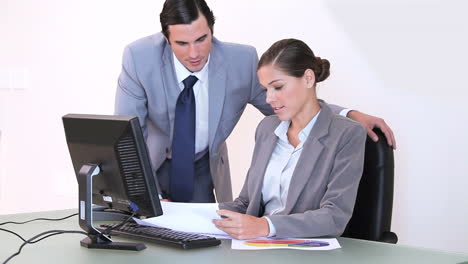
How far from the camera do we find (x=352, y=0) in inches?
131

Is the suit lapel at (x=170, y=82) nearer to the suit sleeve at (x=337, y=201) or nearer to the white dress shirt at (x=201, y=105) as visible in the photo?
the white dress shirt at (x=201, y=105)

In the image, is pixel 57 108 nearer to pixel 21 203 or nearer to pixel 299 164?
pixel 21 203

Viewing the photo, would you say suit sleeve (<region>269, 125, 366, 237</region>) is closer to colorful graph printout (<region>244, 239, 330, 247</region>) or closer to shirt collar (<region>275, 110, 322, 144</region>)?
colorful graph printout (<region>244, 239, 330, 247</region>)

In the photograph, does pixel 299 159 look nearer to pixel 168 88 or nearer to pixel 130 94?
pixel 168 88

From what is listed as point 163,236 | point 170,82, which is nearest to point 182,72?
point 170,82

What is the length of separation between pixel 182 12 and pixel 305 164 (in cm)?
71

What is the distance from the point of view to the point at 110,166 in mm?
1842

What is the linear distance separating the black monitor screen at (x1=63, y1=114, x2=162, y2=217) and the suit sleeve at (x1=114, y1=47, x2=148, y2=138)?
0.72m

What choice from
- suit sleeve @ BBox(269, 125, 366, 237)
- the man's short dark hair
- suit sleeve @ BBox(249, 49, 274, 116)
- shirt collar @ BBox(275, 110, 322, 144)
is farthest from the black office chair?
the man's short dark hair

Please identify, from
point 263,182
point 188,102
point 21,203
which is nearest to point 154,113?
point 188,102

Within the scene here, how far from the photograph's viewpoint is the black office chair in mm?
2154

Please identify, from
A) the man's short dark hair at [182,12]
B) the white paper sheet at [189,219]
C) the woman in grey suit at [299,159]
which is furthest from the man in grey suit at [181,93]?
the white paper sheet at [189,219]

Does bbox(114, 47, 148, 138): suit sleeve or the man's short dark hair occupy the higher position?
the man's short dark hair

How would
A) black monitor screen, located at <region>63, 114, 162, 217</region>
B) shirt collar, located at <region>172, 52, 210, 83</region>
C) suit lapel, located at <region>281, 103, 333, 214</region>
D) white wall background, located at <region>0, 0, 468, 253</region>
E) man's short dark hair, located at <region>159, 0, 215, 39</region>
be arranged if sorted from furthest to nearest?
white wall background, located at <region>0, 0, 468, 253</region>, shirt collar, located at <region>172, 52, 210, 83</region>, man's short dark hair, located at <region>159, 0, 215, 39</region>, suit lapel, located at <region>281, 103, 333, 214</region>, black monitor screen, located at <region>63, 114, 162, 217</region>
